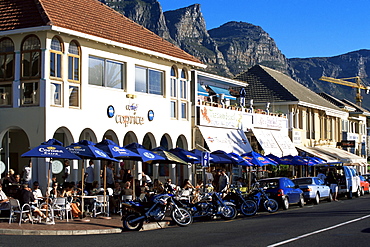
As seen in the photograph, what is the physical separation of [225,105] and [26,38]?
16580 millimetres

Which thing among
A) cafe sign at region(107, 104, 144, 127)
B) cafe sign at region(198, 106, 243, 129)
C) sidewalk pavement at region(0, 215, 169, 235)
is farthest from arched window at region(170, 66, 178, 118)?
sidewalk pavement at region(0, 215, 169, 235)

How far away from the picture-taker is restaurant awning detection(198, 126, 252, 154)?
1411 inches

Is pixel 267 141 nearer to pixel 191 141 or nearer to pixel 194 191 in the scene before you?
pixel 191 141

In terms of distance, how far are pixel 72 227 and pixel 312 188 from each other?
1559cm

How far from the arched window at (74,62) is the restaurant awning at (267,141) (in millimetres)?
18044

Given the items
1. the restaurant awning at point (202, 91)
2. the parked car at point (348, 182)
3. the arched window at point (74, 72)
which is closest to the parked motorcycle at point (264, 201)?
the arched window at point (74, 72)

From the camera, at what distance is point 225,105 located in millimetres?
39188

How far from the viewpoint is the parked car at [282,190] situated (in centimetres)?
2652

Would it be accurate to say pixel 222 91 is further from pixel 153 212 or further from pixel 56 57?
pixel 153 212

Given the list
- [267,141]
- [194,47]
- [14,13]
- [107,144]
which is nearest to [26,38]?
[14,13]

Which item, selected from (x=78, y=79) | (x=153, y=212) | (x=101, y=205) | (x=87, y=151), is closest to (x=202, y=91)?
(x=78, y=79)

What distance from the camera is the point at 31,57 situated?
2564 centimetres

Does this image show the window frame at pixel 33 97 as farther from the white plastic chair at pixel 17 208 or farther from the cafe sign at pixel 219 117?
the cafe sign at pixel 219 117

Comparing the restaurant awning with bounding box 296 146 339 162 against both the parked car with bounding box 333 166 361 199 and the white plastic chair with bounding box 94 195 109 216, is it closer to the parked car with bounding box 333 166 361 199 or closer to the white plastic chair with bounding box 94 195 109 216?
the parked car with bounding box 333 166 361 199
